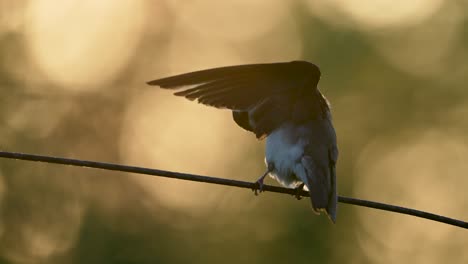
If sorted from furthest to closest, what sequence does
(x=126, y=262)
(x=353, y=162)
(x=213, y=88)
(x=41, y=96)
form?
(x=41, y=96)
(x=353, y=162)
(x=126, y=262)
(x=213, y=88)

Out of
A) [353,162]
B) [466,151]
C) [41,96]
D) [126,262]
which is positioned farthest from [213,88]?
[466,151]

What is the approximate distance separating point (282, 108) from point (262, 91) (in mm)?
190

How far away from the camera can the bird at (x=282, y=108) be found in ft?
25.5

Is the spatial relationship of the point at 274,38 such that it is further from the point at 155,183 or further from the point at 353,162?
the point at 353,162

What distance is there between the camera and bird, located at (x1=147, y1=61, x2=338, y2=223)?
7773 millimetres

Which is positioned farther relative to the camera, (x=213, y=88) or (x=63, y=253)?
(x=63, y=253)

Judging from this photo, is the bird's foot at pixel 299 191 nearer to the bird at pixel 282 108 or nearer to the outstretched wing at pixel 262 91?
the bird at pixel 282 108

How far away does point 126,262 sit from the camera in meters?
18.9

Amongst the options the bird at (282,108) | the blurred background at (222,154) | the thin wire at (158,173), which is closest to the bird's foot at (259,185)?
the bird at (282,108)

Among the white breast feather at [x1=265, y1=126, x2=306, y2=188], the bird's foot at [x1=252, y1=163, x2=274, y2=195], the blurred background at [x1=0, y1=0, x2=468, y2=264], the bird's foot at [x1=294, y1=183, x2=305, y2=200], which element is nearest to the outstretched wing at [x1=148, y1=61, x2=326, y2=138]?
the white breast feather at [x1=265, y1=126, x2=306, y2=188]

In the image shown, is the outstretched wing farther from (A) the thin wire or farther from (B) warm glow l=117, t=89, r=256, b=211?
(B) warm glow l=117, t=89, r=256, b=211

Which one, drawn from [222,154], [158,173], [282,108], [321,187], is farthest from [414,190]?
[158,173]

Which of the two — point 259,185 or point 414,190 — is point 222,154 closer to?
point 414,190

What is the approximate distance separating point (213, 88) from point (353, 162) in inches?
510
